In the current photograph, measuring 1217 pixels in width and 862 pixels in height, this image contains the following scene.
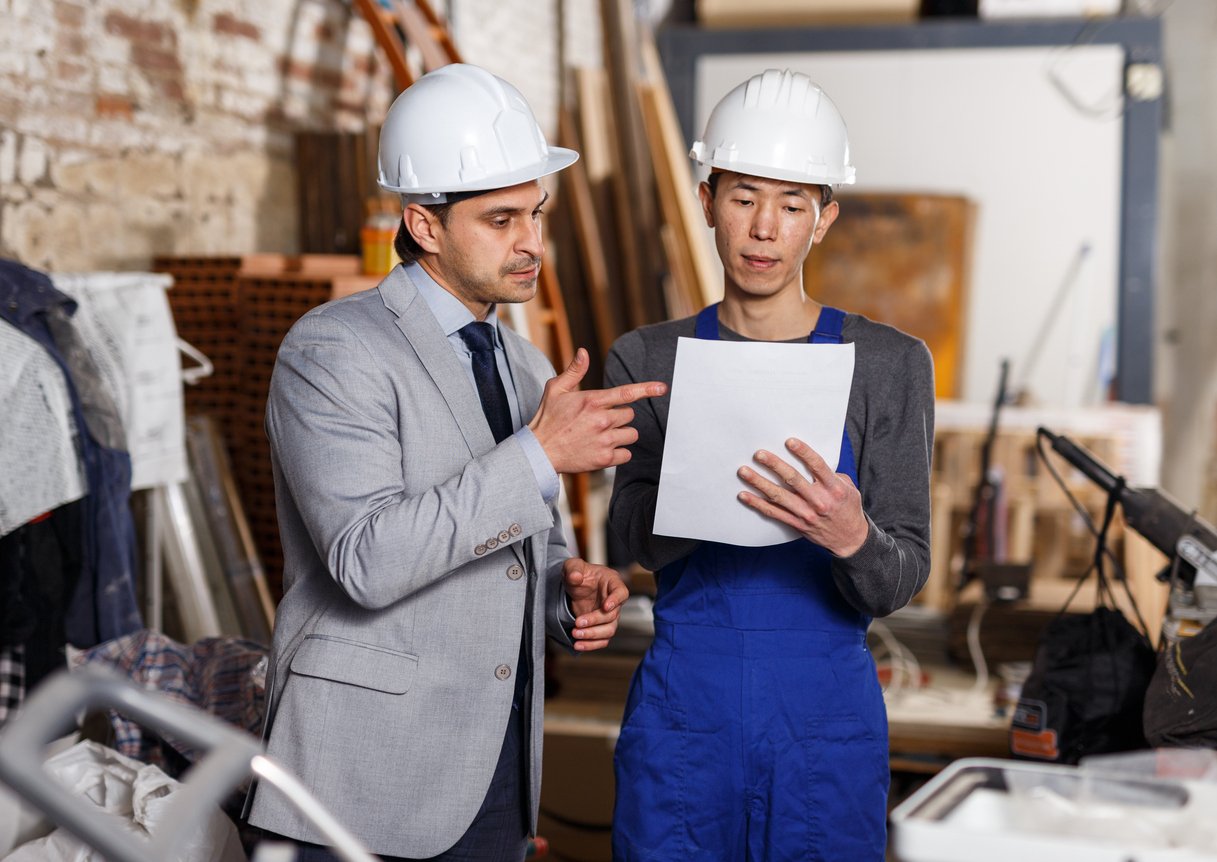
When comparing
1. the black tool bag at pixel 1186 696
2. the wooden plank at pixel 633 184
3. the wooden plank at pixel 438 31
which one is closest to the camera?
the black tool bag at pixel 1186 696

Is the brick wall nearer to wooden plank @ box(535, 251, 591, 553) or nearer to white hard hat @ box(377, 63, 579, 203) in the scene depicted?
wooden plank @ box(535, 251, 591, 553)

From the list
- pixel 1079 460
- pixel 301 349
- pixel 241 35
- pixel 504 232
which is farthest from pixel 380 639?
pixel 241 35

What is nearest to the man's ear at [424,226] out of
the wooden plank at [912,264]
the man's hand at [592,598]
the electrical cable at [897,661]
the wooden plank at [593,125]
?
Answer: the man's hand at [592,598]

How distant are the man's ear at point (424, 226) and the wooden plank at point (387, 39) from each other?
8.18 feet

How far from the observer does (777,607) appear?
6.04 ft

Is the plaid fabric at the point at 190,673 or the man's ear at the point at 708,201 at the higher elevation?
the man's ear at the point at 708,201

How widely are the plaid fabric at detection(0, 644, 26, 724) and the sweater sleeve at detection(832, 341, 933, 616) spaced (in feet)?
6.03

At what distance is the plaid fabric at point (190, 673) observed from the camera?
8.04 feet

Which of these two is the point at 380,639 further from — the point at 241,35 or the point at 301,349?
the point at 241,35

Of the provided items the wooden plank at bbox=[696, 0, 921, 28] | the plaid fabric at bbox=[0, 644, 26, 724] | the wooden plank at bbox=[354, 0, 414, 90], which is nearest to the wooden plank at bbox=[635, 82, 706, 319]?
the wooden plank at bbox=[696, 0, 921, 28]

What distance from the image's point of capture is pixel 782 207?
1896 mm

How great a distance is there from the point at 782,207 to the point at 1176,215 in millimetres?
6275

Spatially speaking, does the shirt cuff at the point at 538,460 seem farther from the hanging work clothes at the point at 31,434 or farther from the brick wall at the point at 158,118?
the brick wall at the point at 158,118

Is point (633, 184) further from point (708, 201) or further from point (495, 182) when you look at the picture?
point (495, 182)
